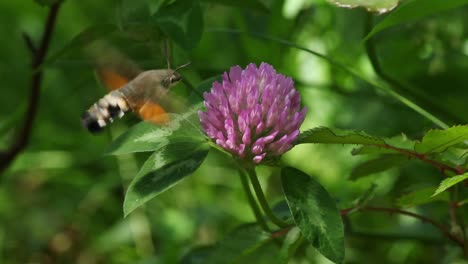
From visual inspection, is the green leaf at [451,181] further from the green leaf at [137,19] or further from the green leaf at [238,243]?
the green leaf at [137,19]

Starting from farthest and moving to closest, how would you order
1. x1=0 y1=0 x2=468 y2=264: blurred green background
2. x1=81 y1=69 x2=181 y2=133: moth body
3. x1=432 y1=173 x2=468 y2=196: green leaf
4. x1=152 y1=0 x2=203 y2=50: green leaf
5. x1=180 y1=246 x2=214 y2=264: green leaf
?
x1=0 y1=0 x2=468 y2=264: blurred green background < x1=180 y1=246 x2=214 y2=264: green leaf < x1=152 y1=0 x2=203 y2=50: green leaf < x1=81 y1=69 x2=181 y2=133: moth body < x1=432 y1=173 x2=468 y2=196: green leaf

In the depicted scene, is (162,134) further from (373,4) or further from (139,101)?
(373,4)

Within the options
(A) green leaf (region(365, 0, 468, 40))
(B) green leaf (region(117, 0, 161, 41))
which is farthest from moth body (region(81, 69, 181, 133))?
(A) green leaf (region(365, 0, 468, 40))

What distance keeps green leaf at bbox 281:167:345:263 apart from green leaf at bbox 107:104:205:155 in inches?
4.2

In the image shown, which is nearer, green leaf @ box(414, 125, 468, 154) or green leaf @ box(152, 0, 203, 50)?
green leaf @ box(414, 125, 468, 154)

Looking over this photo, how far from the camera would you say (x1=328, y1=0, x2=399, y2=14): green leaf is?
3.09 ft

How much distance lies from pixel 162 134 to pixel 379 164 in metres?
0.26

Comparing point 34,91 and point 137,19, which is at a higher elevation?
point 137,19

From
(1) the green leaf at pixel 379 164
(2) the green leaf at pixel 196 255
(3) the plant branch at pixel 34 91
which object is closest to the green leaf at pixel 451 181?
(1) the green leaf at pixel 379 164

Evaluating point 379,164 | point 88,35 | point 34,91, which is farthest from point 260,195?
point 34,91

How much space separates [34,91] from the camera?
1426mm

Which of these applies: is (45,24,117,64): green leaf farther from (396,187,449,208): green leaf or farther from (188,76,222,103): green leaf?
(396,187,449,208): green leaf

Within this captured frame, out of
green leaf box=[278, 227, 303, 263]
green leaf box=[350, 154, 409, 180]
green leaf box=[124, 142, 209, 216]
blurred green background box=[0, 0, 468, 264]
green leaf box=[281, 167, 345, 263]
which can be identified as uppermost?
green leaf box=[124, 142, 209, 216]

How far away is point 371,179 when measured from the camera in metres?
1.68
